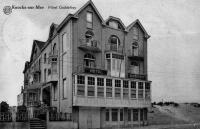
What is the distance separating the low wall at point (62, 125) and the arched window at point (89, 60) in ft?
22.3

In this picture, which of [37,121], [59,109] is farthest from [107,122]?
[37,121]

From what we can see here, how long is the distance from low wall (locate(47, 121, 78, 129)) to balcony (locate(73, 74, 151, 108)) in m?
1.93

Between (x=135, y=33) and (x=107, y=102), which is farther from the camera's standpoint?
(x=135, y=33)

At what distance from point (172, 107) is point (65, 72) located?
25656 millimetres

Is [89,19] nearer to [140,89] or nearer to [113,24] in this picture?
[113,24]

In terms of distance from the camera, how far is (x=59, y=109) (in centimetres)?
3359

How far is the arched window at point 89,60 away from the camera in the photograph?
3331 cm

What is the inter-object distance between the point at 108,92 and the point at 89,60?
4012 mm

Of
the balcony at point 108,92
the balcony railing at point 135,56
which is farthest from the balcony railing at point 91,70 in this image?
the balcony railing at point 135,56

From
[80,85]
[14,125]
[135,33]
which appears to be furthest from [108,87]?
[14,125]

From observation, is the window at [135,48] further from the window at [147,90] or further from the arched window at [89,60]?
the arched window at [89,60]

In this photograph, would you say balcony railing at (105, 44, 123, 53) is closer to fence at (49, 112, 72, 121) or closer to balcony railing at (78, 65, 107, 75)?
balcony railing at (78, 65, 107, 75)

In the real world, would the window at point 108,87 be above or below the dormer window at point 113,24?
below

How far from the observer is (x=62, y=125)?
2833cm
